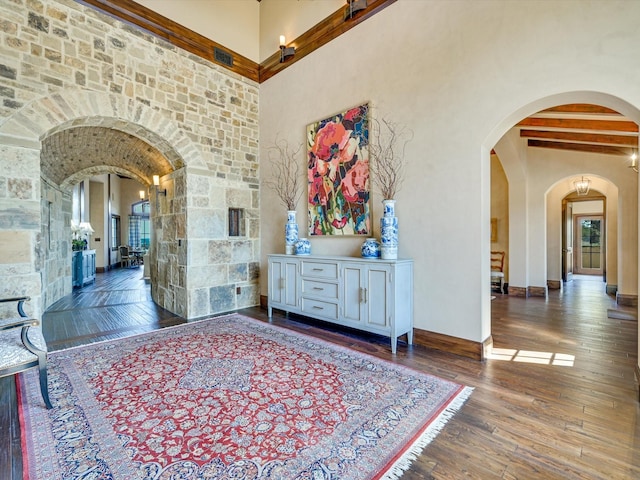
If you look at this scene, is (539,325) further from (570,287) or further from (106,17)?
(106,17)

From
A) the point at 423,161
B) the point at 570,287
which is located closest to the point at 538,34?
the point at 423,161

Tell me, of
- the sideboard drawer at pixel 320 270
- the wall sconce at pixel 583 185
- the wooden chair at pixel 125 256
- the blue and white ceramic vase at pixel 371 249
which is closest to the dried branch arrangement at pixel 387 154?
the blue and white ceramic vase at pixel 371 249

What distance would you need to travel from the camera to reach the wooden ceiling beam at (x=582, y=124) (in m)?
4.04

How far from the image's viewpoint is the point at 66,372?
2617mm

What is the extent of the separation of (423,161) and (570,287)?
22.0 ft

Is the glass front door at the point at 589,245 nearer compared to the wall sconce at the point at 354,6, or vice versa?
the wall sconce at the point at 354,6

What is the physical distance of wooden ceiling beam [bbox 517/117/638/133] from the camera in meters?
4.04

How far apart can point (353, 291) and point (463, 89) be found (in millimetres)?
2372

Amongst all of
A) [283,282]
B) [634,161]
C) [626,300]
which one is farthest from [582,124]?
[283,282]

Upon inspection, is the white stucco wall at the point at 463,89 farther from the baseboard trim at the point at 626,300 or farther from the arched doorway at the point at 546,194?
the baseboard trim at the point at 626,300

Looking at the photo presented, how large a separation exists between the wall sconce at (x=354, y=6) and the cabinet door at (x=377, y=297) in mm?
3278

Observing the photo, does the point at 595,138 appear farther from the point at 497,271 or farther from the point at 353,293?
the point at 353,293

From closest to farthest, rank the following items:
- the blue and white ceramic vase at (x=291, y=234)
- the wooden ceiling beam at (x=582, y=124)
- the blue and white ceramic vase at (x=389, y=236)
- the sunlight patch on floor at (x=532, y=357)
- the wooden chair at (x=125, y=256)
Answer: the sunlight patch on floor at (x=532, y=357), the blue and white ceramic vase at (x=389, y=236), the wooden ceiling beam at (x=582, y=124), the blue and white ceramic vase at (x=291, y=234), the wooden chair at (x=125, y=256)

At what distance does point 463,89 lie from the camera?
300 centimetres
